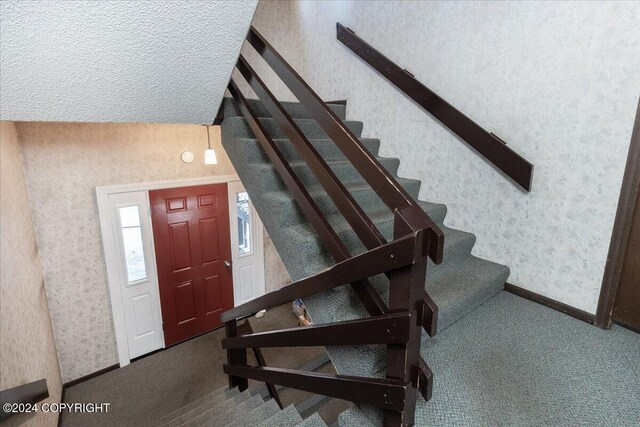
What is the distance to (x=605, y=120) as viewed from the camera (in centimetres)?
146

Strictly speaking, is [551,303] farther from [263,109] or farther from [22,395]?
[22,395]

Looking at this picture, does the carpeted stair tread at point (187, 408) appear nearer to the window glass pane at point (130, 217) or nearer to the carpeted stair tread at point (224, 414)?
the carpeted stair tread at point (224, 414)

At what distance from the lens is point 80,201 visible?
2699 mm

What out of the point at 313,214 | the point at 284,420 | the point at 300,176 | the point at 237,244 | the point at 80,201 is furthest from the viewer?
the point at 237,244

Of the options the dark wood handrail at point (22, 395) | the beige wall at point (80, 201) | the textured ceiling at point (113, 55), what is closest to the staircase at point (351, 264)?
the textured ceiling at point (113, 55)

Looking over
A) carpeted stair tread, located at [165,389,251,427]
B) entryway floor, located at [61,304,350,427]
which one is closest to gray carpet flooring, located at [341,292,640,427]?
carpeted stair tread, located at [165,389,251,427]

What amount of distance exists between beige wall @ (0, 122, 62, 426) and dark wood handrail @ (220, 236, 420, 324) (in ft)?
4.56

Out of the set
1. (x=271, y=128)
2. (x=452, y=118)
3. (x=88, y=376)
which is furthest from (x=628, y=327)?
(x=88, y=376)

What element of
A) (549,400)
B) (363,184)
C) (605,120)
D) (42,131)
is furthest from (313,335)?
(42,131)

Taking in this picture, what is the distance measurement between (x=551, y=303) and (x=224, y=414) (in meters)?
2.02

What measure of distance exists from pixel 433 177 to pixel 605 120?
0.94 meters

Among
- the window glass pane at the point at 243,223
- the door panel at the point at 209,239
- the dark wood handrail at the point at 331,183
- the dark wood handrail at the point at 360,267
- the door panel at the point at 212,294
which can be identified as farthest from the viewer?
the window glass pane at the point at 243,223

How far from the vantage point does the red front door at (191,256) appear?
3.23 m

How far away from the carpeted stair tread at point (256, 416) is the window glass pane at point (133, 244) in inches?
80.4
